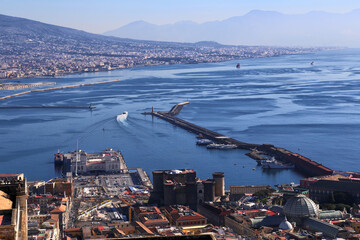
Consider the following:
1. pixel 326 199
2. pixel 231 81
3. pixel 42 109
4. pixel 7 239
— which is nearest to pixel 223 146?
pixel 326 199

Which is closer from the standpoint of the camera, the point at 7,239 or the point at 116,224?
the point at 7,239

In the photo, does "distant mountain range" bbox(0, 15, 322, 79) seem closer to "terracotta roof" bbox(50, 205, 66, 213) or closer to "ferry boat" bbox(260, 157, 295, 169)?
"ferry boat" bbox(260, 157, 295, 169)

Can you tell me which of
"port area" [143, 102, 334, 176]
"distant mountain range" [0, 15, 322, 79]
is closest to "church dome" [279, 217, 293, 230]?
"port area" [143, 102, 334, 176]

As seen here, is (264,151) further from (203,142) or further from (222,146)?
(203,142)

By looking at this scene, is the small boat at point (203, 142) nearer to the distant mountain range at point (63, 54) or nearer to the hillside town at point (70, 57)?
the hillside town at point (70, 57)

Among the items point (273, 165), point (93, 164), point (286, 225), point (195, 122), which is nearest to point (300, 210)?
point (286, 225)

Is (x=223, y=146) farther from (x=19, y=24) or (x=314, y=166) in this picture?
(x=19, y=24)

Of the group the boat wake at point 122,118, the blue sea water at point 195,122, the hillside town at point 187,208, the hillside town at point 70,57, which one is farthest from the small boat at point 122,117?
the hillside town at point 70,57
